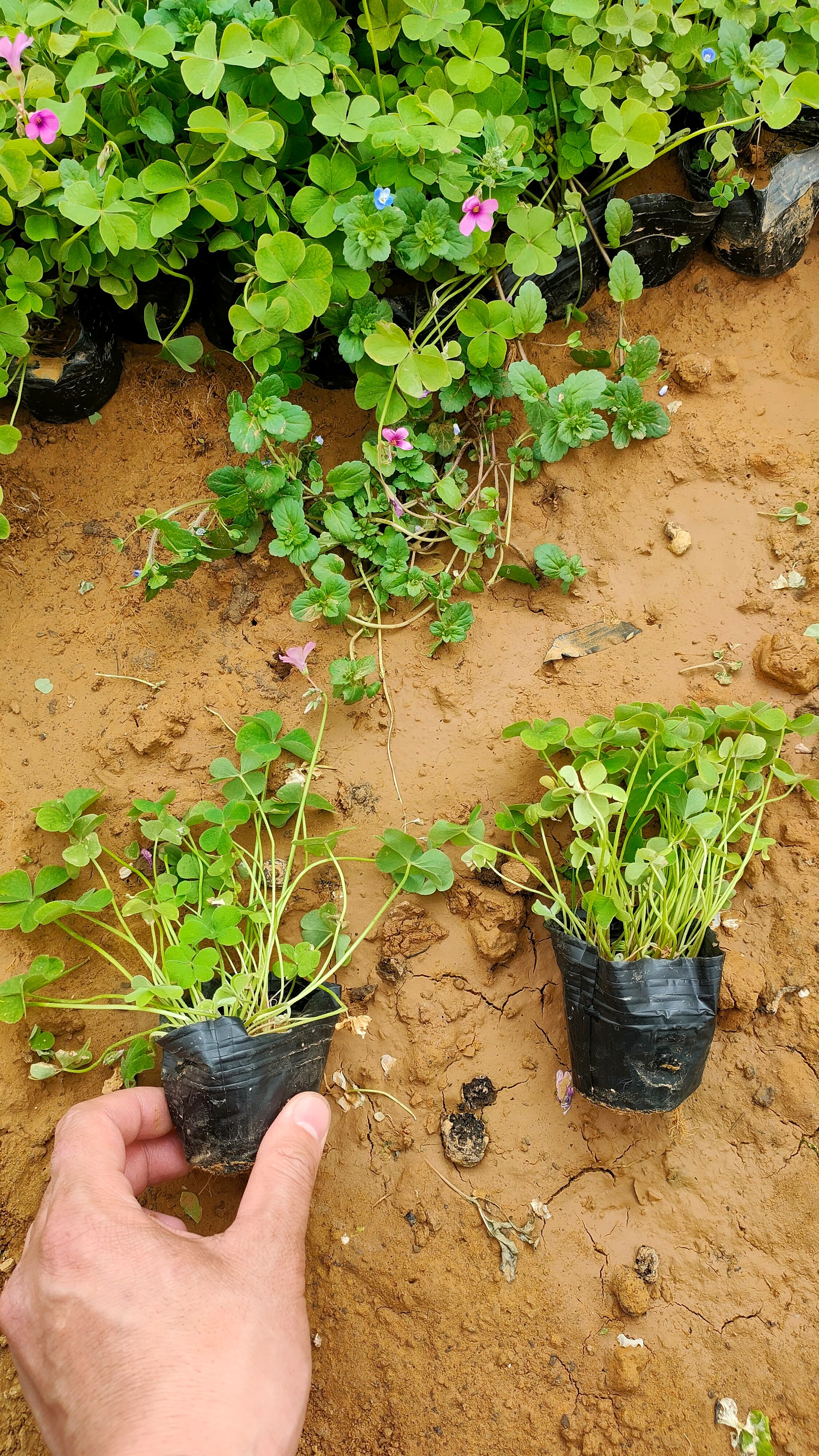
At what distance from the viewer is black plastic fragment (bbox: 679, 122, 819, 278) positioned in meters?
2.33

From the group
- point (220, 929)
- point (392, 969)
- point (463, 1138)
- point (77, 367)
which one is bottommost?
point (463, 1138)

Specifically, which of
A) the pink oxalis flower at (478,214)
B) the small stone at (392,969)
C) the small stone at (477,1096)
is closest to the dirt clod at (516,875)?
the small stone at (392,969)

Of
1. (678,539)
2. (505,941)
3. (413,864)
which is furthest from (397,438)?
(505,941)

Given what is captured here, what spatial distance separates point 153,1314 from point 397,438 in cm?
192

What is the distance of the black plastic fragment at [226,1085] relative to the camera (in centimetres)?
183

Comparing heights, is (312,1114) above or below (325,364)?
below

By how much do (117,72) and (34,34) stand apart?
0.18 meters

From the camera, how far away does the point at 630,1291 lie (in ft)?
6.53

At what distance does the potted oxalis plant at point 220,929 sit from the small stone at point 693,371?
1291 mm

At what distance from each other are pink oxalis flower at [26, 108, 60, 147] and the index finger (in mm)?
2015

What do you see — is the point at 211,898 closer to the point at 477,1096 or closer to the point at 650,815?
the point at 477,1096

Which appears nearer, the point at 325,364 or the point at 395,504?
the point at 395,504

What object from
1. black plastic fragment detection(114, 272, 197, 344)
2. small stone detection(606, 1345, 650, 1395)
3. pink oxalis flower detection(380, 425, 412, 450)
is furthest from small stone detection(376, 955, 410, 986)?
black plastic fragment detection(114, 272, 197, 344)

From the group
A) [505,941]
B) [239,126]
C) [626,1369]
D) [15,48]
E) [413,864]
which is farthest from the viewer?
[505,941]
